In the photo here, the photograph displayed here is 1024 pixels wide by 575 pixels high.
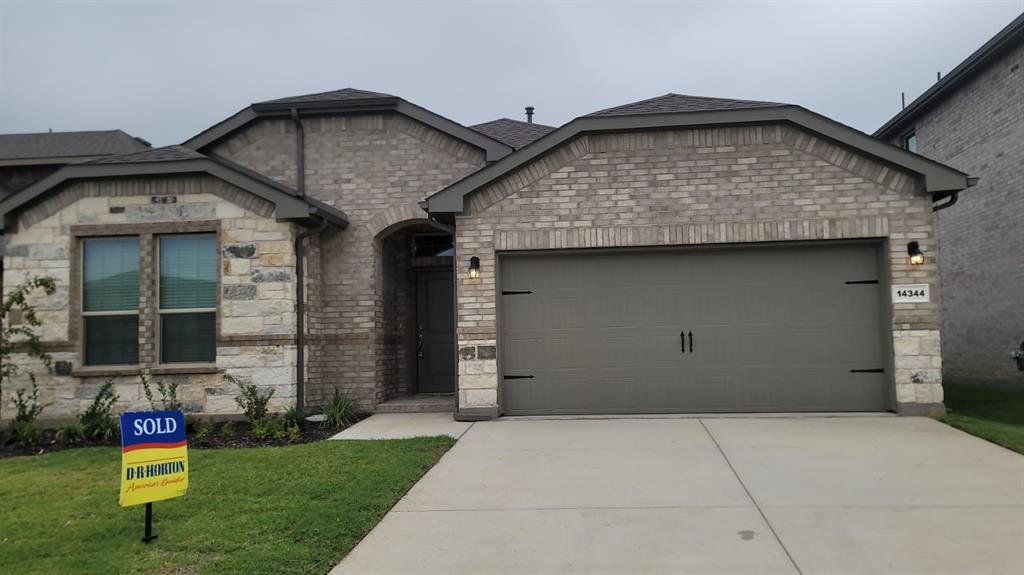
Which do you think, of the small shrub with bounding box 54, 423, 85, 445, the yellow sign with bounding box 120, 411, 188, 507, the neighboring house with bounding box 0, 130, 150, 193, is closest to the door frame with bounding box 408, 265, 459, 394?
the small shrub with bounding box 54, 423, 85, 445

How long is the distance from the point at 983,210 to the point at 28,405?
17.3 meters

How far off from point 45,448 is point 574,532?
7539 mm

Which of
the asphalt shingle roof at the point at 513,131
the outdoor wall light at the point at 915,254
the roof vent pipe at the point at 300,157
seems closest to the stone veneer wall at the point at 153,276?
the roof vent pipe at the point at 300,157

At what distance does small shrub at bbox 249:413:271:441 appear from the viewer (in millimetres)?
8709

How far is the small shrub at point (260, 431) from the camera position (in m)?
8.71

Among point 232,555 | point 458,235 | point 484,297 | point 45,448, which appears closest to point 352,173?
point 458,235

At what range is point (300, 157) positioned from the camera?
11.4 meters

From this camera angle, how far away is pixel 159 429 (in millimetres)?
4723

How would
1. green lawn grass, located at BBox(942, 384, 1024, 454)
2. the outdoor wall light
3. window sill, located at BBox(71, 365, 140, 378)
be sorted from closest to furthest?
green lawn grass, located at BBox(942, 384, 1024, 454)
the outdoor wall light
window sill, located at BBox(71, 365, 140, 378)

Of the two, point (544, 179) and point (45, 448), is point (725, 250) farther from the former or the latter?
point (45, 448)

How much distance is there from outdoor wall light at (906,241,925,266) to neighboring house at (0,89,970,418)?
79 mm

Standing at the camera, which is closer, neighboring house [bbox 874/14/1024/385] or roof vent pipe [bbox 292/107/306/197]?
roof vent pipe [bbox 292/107/306/197]

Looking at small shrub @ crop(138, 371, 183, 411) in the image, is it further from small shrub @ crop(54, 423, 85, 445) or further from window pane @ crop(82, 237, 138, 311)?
window pane @ crop(82, 237, 138, 311)

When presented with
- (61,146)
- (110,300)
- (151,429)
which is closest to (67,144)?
(61,146)
